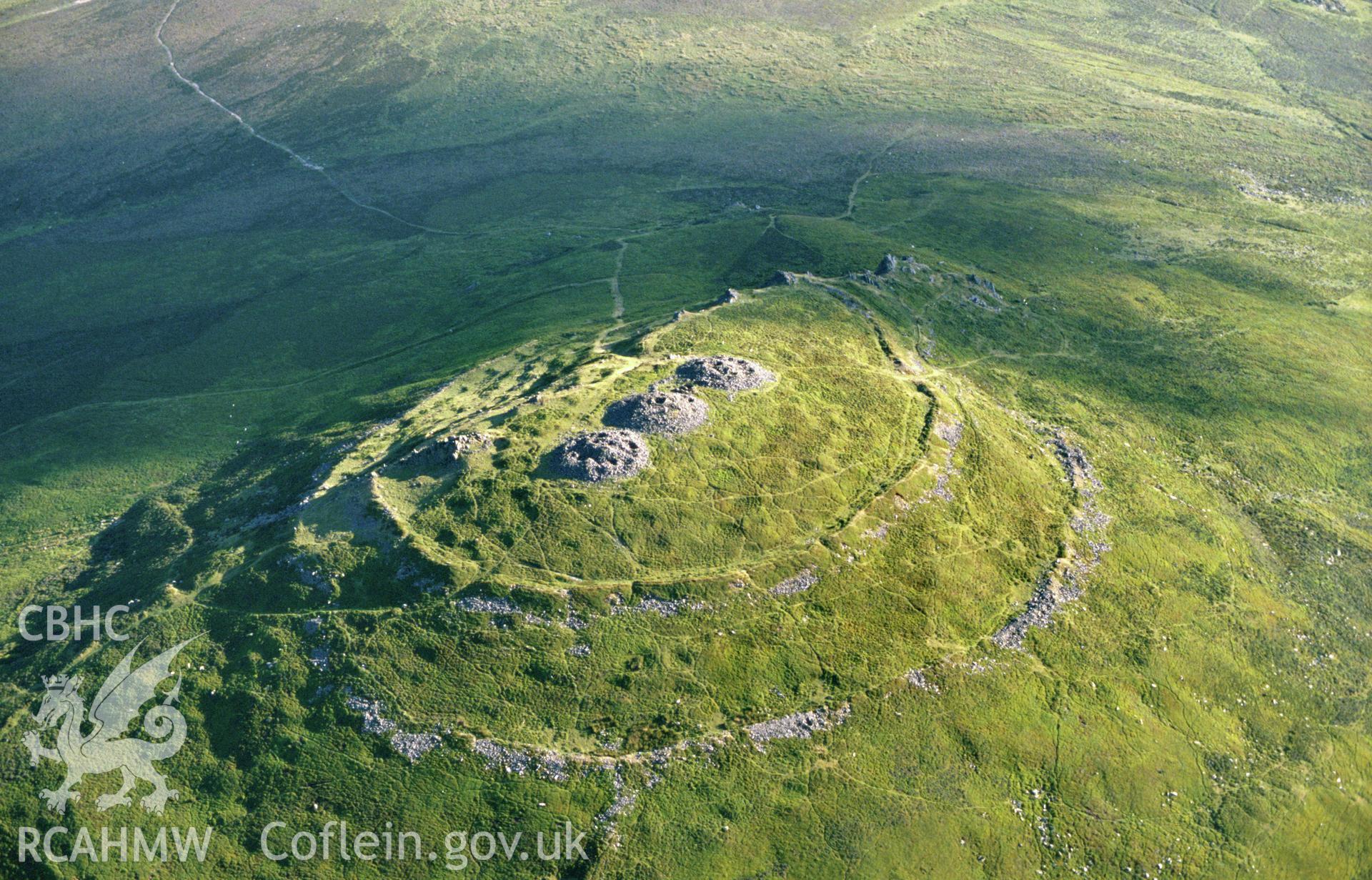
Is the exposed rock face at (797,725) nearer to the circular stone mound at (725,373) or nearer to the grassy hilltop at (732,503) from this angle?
the grassy hilltop at (732,503)

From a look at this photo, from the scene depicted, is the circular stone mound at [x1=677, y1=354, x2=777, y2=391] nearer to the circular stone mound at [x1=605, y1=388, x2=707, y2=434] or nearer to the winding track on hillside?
the circular stone mound at [x1=605, y1=388, x2=707, y2=434]

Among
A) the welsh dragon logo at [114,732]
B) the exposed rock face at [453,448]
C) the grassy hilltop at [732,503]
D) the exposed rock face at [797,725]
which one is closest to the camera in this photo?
the welsh dragon logo at [114,732]

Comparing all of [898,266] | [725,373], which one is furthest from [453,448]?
[898,266]

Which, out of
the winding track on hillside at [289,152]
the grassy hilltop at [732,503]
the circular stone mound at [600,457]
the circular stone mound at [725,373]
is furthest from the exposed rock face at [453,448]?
the winding track on hillside at [289,152]

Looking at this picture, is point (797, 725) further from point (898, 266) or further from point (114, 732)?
point (898, 266)

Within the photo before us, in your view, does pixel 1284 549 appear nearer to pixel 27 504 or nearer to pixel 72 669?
pixel 72 669
